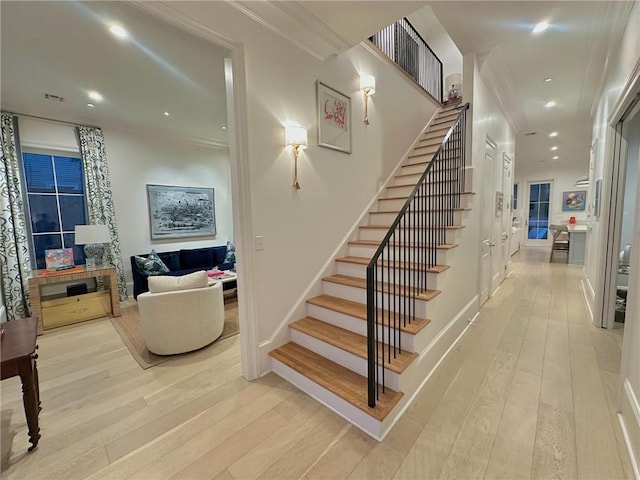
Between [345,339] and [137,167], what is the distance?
4.86 m

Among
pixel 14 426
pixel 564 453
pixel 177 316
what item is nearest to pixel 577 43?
pixel 564 453

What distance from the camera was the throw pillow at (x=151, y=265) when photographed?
439cm

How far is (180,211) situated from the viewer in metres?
5.38

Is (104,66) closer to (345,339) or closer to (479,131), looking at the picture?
(345,339)

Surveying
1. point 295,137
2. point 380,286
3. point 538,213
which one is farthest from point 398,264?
point 538,213

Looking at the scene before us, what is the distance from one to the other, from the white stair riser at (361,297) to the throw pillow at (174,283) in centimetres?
134

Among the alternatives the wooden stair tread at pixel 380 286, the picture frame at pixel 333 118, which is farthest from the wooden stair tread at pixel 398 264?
the picture frame at pixel 333 118

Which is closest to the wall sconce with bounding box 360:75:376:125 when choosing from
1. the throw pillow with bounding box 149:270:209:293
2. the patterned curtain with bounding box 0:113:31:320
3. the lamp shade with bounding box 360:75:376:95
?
the lamp shade with bounding box 360:75:376:95

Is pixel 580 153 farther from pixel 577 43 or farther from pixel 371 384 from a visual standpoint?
pixel 371 384

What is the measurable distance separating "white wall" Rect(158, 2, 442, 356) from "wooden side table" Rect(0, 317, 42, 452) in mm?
1353

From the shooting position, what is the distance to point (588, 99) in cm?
429

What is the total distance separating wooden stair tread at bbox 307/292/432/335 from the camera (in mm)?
2064

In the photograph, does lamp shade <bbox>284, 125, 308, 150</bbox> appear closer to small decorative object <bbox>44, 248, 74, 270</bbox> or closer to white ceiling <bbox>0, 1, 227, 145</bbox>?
white ceiling <bbox>0, 1, 227, 145</bbox>

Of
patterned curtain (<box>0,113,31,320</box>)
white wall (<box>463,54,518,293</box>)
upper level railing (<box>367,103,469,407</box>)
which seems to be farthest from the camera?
patterned curtain (<box>0,113,31,320</box>)
